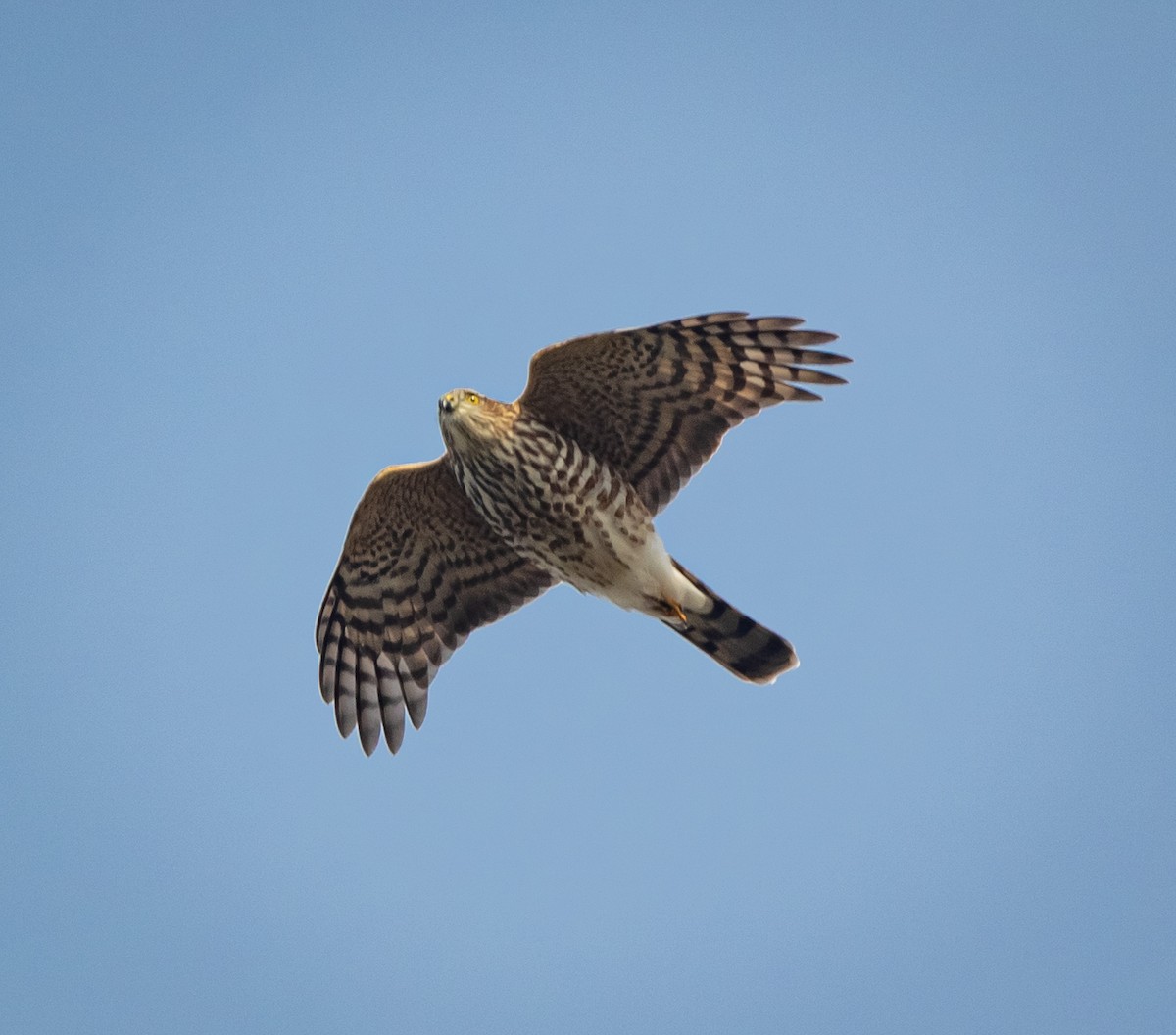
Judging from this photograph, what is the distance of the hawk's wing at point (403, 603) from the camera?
33.7 ft

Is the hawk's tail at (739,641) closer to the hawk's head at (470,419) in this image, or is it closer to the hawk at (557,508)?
the hawk at (557,508)

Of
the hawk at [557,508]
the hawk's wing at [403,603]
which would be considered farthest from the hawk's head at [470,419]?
the hawk's wing at [403,603]

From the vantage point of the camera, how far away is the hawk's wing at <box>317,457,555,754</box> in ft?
33.7

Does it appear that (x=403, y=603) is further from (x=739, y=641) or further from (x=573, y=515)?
(x=739, y=641)

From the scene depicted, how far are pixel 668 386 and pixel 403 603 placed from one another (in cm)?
235

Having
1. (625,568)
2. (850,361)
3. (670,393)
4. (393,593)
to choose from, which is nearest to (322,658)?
(393,593)

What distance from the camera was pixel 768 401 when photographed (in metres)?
9.62

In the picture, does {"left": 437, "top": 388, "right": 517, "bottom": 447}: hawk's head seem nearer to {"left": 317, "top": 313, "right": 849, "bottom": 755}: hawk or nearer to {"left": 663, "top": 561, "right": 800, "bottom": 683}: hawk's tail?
{"left": 317, "top": 313, "right": 849, "bottom": 755}: hawk

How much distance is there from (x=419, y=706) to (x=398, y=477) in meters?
1.60

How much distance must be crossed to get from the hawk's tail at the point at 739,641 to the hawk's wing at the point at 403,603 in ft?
3.46

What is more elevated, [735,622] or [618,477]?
[618,477]

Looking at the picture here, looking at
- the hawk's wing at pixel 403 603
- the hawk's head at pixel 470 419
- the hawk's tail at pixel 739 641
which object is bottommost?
the hawk's tail at pixel 739 641

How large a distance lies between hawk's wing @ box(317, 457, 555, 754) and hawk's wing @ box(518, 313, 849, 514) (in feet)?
3.38

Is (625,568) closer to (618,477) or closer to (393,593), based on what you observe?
(618,477)
